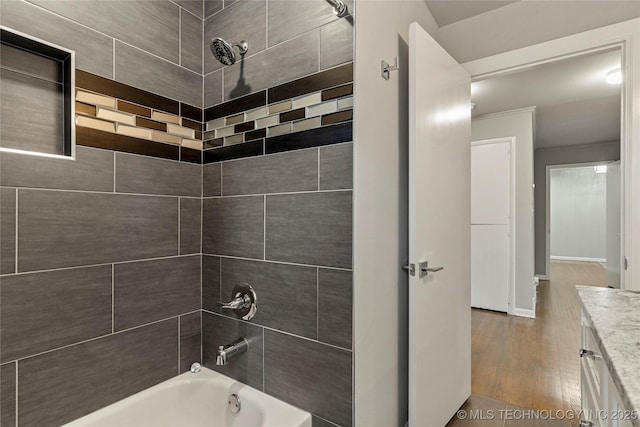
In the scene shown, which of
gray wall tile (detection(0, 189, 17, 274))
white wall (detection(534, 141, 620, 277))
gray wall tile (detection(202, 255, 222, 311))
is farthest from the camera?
white wall (detection(534, 141, 620, 277))

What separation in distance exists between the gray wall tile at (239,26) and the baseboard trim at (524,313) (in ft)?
13.4

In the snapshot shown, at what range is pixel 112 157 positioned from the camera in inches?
57.0

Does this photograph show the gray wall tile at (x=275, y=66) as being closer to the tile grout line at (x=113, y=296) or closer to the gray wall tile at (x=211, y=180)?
the gray wall tile at (x=211, y=180)

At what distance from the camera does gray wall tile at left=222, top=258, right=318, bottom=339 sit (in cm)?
144

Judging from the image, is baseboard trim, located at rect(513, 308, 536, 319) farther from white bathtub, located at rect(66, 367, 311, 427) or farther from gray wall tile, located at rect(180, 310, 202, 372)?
gray wall tile, located at rect(180, 310, 202, 372)

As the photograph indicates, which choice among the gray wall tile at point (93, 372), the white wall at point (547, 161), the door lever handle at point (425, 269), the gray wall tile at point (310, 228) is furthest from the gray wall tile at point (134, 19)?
the white wall at point (547, 161)

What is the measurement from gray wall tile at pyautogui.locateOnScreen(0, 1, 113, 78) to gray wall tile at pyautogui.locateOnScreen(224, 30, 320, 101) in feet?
1.78

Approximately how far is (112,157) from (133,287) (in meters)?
0.59

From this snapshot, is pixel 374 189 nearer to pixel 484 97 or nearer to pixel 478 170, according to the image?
pixel 484 97

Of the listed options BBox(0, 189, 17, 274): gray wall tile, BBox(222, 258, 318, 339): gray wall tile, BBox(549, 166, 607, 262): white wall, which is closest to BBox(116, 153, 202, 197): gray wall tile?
BBox(0, 189, 17, 274): gray wall tile

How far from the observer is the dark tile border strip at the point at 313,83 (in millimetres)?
1357

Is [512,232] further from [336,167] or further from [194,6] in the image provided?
[194,6]

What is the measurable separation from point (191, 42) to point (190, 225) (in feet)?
3.23

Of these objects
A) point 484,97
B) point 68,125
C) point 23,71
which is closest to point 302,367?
point 68,125
